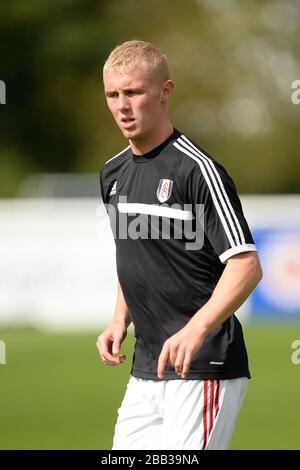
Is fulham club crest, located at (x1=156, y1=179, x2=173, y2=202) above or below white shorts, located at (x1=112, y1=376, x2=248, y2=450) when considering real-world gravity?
above

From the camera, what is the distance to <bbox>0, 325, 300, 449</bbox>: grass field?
9.37 meters

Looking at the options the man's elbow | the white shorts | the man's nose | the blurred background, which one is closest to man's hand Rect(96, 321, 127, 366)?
the white shorts

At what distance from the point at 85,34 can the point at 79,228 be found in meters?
14.8

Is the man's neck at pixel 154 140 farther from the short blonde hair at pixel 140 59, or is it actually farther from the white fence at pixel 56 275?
the white fence at pixel 56 275

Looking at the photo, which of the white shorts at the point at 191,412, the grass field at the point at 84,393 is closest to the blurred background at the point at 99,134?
the grass field at the point at 84,393

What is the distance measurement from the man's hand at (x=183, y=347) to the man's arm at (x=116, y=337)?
2.73 feet

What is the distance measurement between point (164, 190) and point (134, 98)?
402 mm

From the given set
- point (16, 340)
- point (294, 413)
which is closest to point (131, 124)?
point (294, 413)

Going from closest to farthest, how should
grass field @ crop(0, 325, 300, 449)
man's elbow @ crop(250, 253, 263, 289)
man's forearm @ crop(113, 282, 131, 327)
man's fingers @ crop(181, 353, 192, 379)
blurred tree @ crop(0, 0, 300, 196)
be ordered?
man's fingers @ crop(181, 353, 192, 379), man's elbow @ crop(250, 253, 263, 289), man's forearm @ crop(113, 282, 131, 327), grass field @ crop(0, 325, 300, 449), blurred tree @ crop(0, 0, 300, 196)

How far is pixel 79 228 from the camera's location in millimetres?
16422

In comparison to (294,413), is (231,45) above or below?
above

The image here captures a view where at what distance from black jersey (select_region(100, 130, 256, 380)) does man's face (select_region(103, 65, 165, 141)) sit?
0.52 ft

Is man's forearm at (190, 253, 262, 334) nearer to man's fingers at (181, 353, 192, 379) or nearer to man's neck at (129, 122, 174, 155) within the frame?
man's fingers at (181, 353, 192, 379)

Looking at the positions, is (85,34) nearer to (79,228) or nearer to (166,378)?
(79,228)
